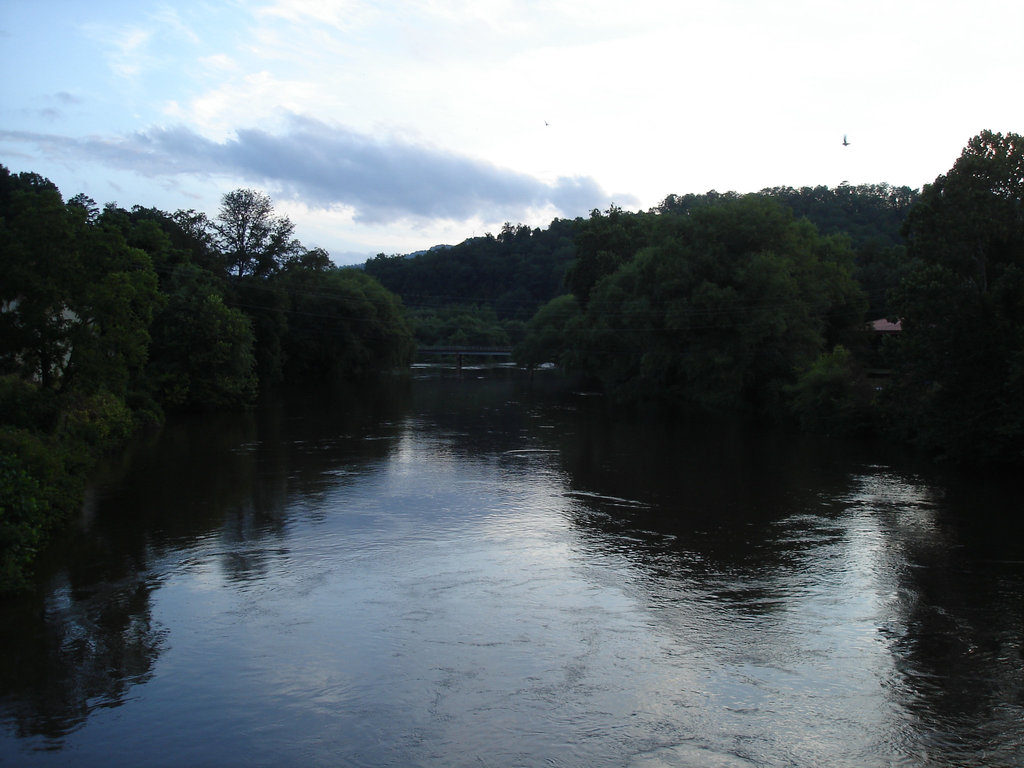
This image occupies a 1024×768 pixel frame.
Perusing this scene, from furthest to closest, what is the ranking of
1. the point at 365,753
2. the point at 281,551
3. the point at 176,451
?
1. the point at 176,451
2. the point at 281,551
3. the point at 365,753

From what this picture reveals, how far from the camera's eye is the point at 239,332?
4522 cm

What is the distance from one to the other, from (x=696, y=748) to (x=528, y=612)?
4841mm

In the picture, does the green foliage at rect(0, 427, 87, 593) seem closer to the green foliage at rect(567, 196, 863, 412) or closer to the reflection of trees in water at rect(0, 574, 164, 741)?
the reflection of trees in water at rect(0, 574, 164, 741)

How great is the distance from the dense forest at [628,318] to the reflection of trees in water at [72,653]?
1178 mm

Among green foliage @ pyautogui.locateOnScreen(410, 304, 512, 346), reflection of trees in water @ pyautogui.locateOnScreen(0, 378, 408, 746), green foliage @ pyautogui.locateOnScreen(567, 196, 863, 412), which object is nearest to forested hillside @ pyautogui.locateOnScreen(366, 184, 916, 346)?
green foliage @ pyautogui.locateOnScreen(410, 304, 512, 346)

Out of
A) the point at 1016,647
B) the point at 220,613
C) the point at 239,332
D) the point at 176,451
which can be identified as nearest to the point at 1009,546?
the point at 1016,647

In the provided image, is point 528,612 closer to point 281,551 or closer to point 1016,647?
point 281,551

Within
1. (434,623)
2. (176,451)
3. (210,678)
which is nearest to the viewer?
(210,678)

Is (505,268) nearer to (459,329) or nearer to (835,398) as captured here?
(459,329)

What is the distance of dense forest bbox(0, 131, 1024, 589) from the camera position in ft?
78.3

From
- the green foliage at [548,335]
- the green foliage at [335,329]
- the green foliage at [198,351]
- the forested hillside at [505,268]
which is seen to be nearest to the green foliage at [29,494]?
the green foliage at [198,351]

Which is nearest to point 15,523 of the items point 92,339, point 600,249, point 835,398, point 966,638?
point 92,339

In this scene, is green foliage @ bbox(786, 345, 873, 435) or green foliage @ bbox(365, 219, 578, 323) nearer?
green foliage @ bbox(786, 345, 873, 435)

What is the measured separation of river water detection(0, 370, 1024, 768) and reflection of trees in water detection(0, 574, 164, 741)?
49mm
